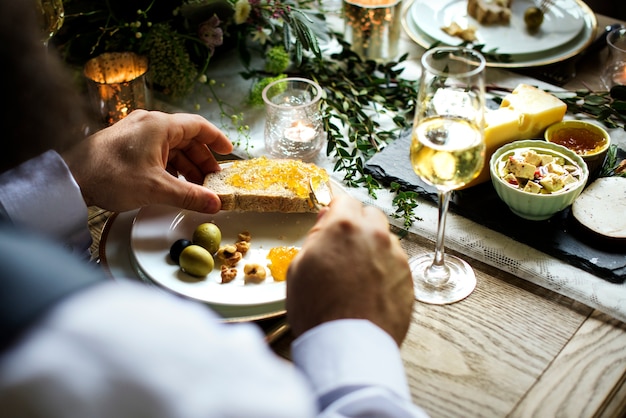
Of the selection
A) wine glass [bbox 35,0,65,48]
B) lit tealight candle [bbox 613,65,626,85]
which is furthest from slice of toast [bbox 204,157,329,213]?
lit tealight candle [bbox 613,65,626,85]

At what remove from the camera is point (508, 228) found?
50.6 inches

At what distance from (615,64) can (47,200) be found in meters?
1.38

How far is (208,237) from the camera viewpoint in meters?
1.17

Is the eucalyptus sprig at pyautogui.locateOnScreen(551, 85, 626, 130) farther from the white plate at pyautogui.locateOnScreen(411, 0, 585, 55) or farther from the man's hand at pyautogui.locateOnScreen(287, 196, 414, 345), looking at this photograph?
the man's hand at pyautogui.locateOnScreen(287, 196, 414, 345)

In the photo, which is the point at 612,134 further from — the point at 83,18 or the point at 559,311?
the point at 83,18

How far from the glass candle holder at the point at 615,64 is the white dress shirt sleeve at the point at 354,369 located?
119 cm

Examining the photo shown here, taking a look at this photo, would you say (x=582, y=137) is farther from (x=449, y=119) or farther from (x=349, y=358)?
(x=349, y=358)

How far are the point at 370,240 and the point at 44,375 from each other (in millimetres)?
489

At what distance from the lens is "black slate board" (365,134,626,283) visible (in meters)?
1.20

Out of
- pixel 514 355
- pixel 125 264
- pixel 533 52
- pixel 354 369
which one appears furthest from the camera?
pixel 533 52

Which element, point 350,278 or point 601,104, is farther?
point 601,104

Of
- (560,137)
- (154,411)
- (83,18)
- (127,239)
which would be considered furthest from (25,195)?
(560,137)

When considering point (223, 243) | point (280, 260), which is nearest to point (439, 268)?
point (280, 260)

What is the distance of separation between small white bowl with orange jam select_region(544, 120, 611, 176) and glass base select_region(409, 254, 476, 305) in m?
0.38
